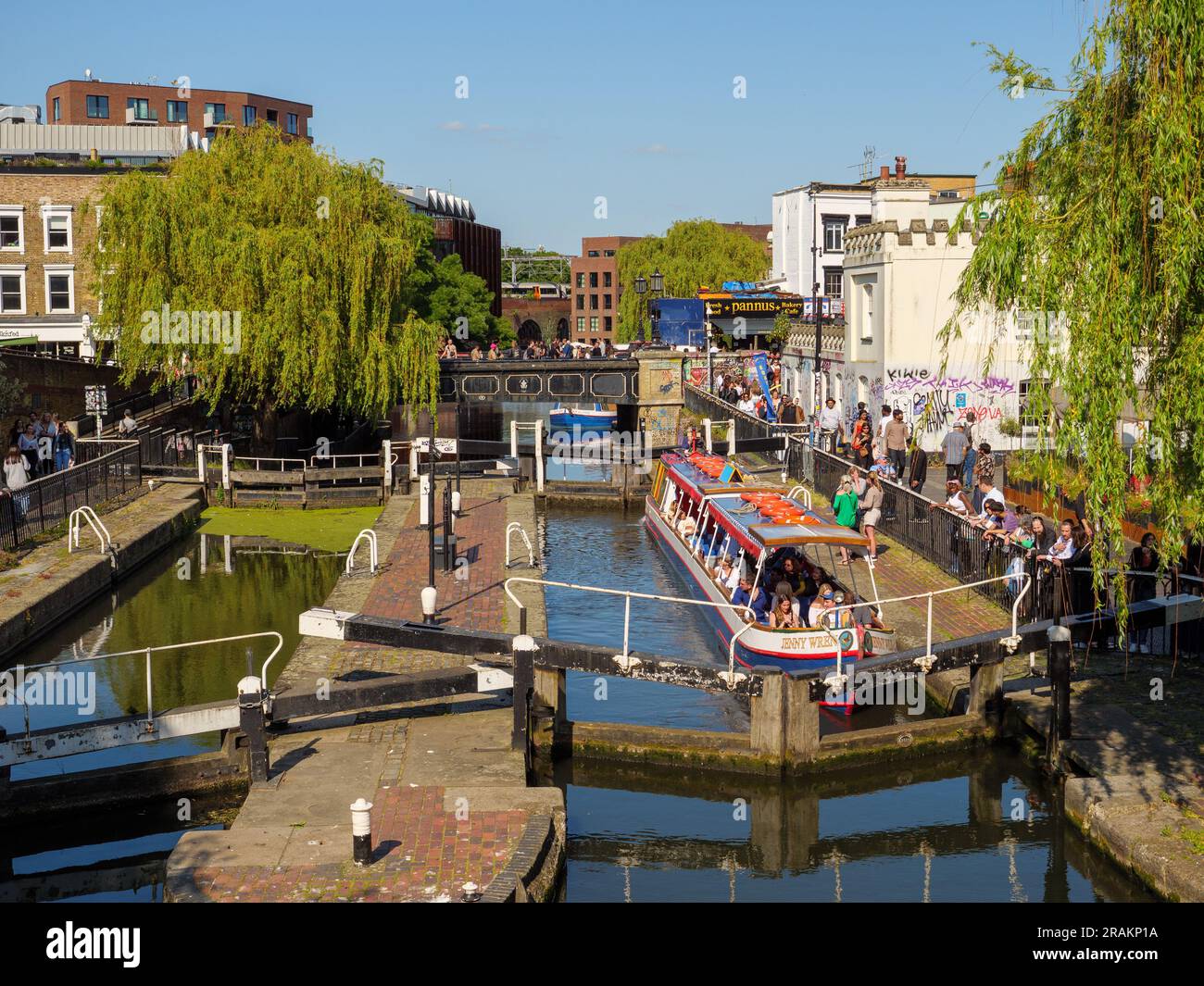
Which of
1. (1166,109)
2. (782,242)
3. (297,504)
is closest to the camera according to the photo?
(1166,109)

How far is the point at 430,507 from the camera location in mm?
23438

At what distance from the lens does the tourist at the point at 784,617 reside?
19719 mm

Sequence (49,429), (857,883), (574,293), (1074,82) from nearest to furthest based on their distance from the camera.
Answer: (1074,82), (857,883), (49,429), (574,293)

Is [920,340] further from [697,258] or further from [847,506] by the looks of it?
[697,258]

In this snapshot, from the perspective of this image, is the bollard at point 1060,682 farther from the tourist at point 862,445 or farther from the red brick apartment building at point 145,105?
the red brick apartment building at point 145,105

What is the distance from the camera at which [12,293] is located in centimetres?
5784

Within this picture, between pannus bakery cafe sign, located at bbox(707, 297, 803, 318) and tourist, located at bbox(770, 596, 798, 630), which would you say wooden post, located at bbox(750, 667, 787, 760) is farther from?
pannus bakery cafe sign, located at bbox(707, 297, 803, 318)

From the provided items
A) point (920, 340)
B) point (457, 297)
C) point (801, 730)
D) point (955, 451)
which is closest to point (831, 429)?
point (920, 340)

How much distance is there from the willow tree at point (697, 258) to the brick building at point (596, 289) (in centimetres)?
2514

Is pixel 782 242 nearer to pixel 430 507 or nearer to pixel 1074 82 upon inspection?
pixel 430 507

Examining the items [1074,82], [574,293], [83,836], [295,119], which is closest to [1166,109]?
[1074,82]

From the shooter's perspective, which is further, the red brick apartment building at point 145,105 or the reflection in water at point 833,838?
the red brick apartment building at point 145,105

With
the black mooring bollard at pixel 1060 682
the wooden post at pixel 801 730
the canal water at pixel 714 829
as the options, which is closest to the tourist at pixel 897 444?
the canal water at pixel 714 829
